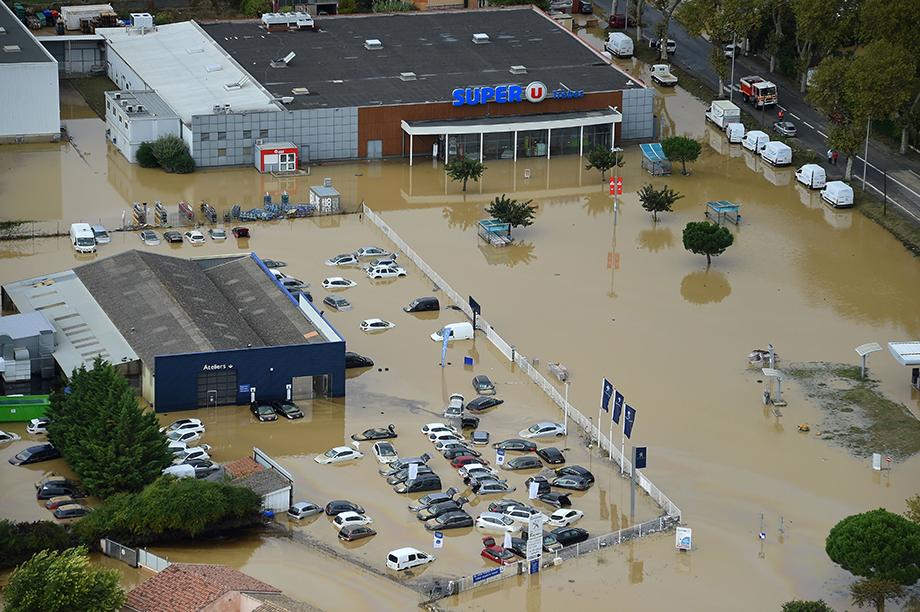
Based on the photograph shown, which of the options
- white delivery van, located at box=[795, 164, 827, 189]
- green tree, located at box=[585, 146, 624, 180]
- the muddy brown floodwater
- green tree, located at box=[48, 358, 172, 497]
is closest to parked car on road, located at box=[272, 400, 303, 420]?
the muddy brown floodwater

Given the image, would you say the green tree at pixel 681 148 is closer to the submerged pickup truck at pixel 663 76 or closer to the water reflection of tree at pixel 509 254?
the water reflection of tree at pixel 509 254

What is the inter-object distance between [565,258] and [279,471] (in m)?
31.9

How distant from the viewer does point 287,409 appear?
3219 inches

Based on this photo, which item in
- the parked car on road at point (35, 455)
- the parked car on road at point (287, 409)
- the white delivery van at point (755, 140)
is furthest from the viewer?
the white delivery van at point (755, 140)

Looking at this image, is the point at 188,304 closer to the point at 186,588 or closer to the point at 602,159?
the point at 186,588

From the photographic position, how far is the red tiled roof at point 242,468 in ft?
243

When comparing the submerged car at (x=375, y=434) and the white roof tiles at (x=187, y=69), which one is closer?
the submerged car at (x=375, y=434)

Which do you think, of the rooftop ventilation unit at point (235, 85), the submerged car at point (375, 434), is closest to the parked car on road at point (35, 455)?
the submerged car at point (375, 434)

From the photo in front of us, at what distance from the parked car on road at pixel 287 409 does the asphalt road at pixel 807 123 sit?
44.1 metres

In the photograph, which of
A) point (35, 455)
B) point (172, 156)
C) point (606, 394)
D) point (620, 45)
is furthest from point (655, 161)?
point (35, 455)

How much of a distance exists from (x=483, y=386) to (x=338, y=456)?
9404 millimetres

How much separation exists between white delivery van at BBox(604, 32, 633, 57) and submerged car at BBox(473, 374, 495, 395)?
61215 mm

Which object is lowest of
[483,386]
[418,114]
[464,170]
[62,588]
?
[483,386]

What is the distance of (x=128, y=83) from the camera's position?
128375 millimetres
